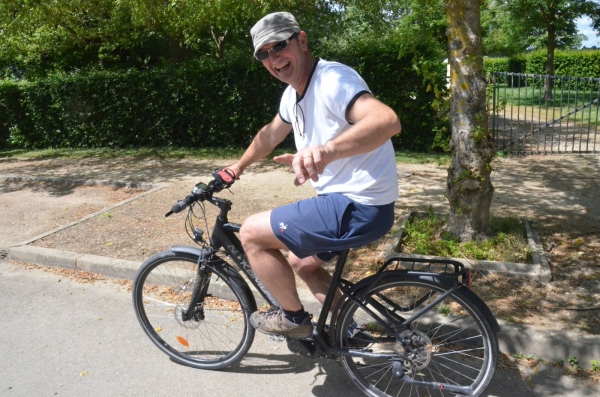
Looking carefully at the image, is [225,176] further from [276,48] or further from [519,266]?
[519,266]

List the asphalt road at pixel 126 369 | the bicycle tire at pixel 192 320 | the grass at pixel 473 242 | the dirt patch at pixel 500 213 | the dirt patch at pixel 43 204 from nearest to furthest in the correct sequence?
the asphalt road at pixel 126 369 → the bicycle tire at pixel 192 320 → the dirt patch at pixel 500 213 → the grass at pixel 473 242 → the dirt patch at pixel 43 204

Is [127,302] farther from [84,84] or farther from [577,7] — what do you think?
[577,7]

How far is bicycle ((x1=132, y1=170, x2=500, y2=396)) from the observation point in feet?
9.84

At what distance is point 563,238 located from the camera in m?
5.55

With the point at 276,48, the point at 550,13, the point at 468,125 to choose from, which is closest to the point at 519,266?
the point at 468,125

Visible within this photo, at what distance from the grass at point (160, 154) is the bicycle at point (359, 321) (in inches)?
280

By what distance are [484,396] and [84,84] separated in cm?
1259

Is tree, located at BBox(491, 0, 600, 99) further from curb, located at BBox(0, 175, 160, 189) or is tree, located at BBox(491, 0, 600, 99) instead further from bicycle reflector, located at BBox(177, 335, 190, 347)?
bicycle reflector, located at BBox(177, 335, 190, 347)

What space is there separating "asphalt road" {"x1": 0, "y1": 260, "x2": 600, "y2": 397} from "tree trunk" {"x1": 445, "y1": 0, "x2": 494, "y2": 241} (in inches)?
77.8

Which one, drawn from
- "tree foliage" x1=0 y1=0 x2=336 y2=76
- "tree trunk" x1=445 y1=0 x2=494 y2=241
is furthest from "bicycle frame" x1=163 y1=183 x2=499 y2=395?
"tree foliage" x1=0 y1=0 x2=336 y2=76

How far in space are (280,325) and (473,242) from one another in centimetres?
267


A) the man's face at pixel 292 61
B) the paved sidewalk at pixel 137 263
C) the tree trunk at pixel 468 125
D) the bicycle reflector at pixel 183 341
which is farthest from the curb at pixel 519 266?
the man's face at pixel 292 61

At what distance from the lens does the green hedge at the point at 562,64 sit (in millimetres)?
29656

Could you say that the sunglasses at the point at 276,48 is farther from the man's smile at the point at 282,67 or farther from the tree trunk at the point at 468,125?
the tree trunk at the point at 468,125
